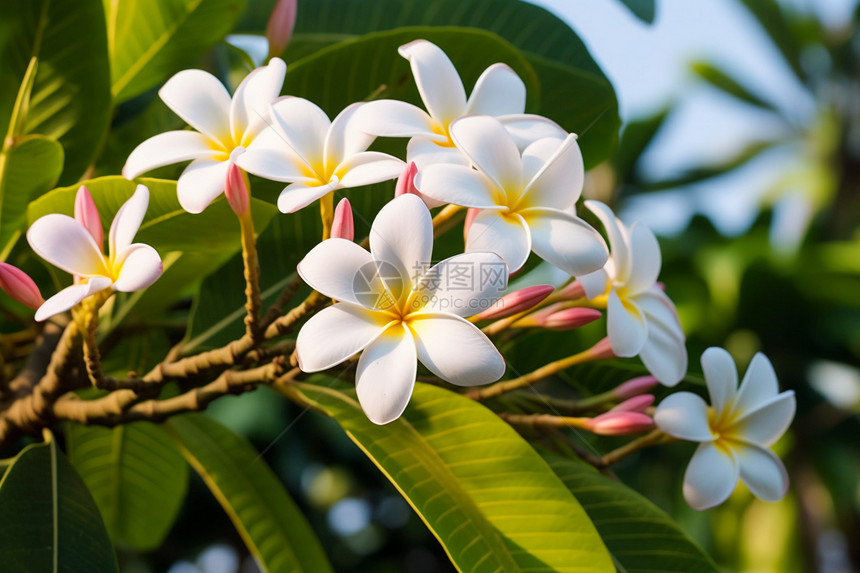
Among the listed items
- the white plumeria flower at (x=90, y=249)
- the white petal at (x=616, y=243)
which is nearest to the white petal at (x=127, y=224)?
the white plumeria flower at (x=90, y=249)

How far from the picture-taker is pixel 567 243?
576 millimetres

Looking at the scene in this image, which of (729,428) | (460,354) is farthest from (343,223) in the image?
(729,428)

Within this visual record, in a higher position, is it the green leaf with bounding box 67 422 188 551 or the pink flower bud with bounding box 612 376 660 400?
the pink flower bud with bounding box 612 376 660 400

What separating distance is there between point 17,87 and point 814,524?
4.73 m

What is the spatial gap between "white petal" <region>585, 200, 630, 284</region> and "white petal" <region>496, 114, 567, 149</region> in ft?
0.33

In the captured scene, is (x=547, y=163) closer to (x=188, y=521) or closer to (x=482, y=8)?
(x=482, y=8)

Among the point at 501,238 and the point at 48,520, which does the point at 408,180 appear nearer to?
the point at 501,238

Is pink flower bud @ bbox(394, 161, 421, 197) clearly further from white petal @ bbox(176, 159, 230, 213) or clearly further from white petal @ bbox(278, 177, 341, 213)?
white petal @ bbox(176, 159, 230, 213)

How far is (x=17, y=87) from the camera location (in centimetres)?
91

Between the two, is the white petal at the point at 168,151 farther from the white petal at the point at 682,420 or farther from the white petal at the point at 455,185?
the white petal at the point at 682,420

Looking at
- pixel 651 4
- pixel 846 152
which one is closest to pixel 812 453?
pixel 651 4

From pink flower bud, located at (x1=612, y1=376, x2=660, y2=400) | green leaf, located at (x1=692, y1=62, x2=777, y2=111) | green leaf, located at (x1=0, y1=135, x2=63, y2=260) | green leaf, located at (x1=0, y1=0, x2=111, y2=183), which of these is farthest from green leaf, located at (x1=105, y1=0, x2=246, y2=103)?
green leaf, located at (x1=692, y1=62, x2=777, y2=111)

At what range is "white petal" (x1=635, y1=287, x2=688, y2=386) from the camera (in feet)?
2.33

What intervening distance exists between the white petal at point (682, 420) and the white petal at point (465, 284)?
300 millimetres
